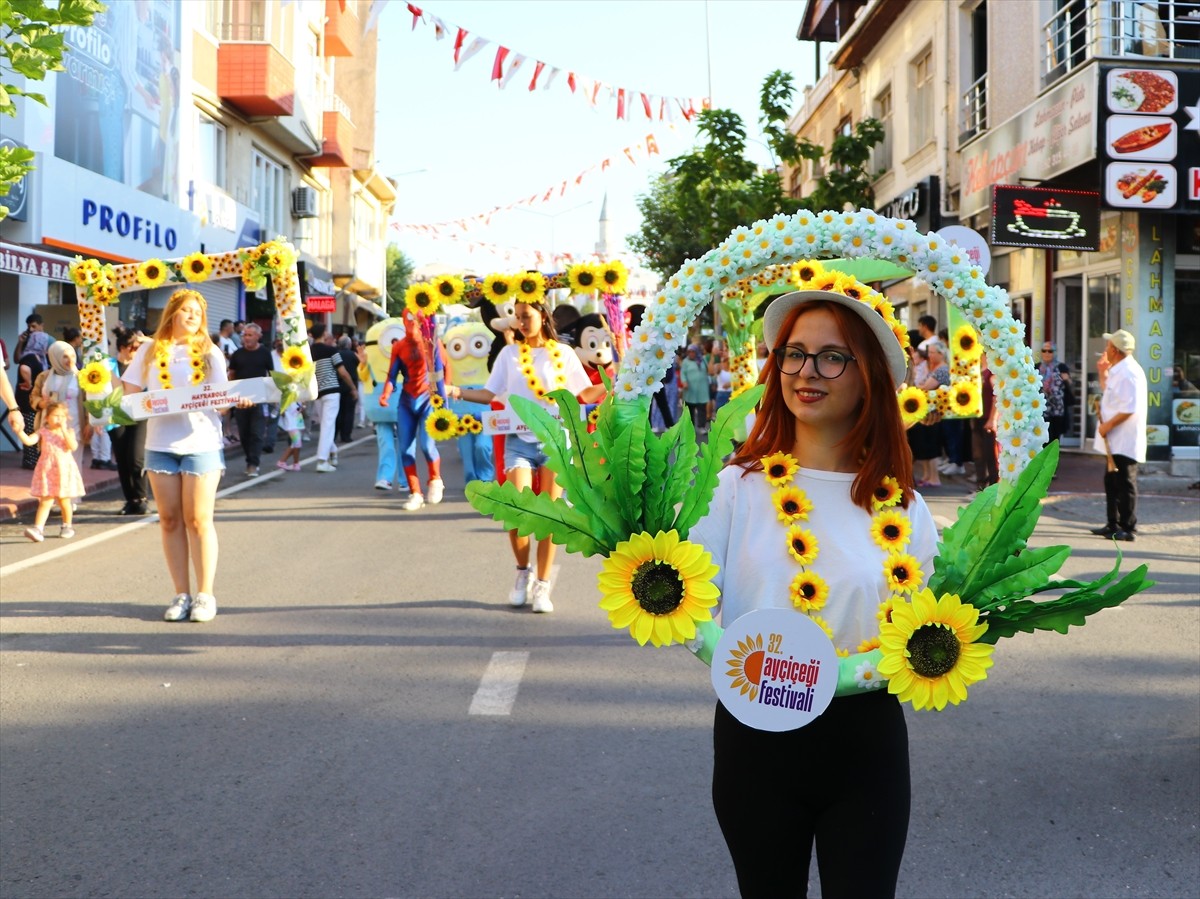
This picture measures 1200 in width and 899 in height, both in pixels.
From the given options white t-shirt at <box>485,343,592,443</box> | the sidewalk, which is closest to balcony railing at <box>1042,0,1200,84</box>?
the sidewalk

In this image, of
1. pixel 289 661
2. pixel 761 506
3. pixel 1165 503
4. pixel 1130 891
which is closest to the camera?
pixel 761 506

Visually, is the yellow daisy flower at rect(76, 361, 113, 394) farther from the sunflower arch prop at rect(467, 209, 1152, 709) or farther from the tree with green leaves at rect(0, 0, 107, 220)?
the sunflower arch prop at rect(467, 209, 1152, 709)

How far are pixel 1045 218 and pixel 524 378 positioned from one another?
1242cm

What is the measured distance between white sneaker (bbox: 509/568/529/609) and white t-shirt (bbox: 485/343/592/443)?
867 millimetres

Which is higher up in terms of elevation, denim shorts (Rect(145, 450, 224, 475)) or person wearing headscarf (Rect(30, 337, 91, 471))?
person wearing headscarf (Rect(30, 337, 91, 471))

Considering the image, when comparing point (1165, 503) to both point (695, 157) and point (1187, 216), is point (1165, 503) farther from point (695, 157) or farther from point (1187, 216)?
point (695, 157)

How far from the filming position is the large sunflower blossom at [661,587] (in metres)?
2.56

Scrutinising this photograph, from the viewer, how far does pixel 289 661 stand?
6836mm

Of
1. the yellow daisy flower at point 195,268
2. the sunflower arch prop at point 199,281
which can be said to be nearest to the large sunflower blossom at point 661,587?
the sunflower arch prop at point 199,281

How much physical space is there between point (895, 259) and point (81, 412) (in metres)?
11.6

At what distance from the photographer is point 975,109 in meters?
23.2

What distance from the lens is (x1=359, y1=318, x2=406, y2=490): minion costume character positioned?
1482cm

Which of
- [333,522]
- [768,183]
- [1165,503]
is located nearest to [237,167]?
[768,183]

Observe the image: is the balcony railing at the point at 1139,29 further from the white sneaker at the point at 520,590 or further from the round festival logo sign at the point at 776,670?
the round festival logo sign at the point at 776,670
